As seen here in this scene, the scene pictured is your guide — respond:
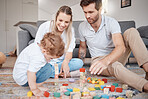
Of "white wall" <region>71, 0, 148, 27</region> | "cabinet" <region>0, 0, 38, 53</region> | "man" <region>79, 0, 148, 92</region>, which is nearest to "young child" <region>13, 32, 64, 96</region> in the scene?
"man" <region>79, 0, 148, 92</region>

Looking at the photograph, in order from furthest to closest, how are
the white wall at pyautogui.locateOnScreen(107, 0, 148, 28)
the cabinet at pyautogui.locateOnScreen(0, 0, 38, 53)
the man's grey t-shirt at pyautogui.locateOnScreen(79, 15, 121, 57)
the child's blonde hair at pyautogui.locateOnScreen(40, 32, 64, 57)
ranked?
the cabinet at pyautogui.locateOnScreen(0, 0, 38, 53)
the white wall at pyautogui.locateOnScreen(107, 0, 148, 28)
the man's grey t-shirt at pyautogui.locateOnScreen(79, 15, 121, 57)
the child's blonde hair at pyautogui.locateOnScreen(40, 32, 64, 57)

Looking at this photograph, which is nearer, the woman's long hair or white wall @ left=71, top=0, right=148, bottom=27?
the woman's long hair

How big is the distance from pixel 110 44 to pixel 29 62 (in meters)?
0.78

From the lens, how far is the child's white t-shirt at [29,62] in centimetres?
102

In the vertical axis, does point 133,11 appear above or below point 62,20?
above

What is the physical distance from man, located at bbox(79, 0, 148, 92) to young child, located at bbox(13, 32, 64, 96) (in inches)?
10.9

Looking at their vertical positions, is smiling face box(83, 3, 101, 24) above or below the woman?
above

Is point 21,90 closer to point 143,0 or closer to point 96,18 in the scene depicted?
point 96,18

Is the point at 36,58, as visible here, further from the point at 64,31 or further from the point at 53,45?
the point at 64,31

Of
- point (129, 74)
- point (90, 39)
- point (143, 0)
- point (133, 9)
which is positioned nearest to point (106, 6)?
point (133, 9)

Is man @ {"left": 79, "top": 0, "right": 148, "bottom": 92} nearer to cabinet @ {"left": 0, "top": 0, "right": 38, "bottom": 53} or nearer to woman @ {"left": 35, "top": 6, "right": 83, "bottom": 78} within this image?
woman @ {"left": 35, "top": 6, "right": 83, "bottom": 78}

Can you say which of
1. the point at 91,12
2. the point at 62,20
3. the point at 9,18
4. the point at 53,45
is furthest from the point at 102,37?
the point at 9,18

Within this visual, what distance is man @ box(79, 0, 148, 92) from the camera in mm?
1095

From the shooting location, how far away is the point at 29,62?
3.54ft
